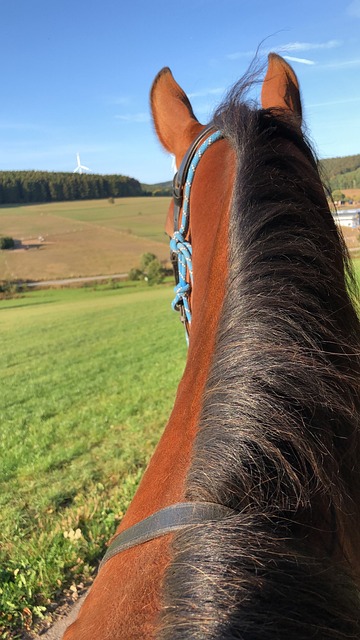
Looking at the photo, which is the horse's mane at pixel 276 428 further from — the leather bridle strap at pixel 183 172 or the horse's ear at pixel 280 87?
the horse's ear at pixel 280 87

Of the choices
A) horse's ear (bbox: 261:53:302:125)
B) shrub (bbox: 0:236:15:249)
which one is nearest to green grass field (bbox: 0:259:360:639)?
horse's ear (bbox: 261:53:302:125)

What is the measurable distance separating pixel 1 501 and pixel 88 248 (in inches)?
2101

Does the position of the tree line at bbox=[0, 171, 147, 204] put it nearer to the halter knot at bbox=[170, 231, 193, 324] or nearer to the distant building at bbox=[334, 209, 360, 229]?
the distant building at bbox=[334, 209, 360, 229]

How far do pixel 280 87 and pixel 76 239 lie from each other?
59593mm

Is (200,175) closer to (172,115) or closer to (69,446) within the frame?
(172,115)

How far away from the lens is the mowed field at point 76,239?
52.1 metres

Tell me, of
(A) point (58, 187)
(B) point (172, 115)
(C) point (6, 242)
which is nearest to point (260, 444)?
(B) point (172, 115)

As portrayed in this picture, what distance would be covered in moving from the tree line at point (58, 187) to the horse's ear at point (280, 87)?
7875cm

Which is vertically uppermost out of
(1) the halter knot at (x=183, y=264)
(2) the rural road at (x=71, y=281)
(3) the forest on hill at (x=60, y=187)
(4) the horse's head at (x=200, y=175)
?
(3) the forest on hill at (x=60, y=187)

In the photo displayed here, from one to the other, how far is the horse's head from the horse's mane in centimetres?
13

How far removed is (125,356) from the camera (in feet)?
49.7

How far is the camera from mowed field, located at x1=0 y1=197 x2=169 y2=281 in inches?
2050

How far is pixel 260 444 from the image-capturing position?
2.91 ft

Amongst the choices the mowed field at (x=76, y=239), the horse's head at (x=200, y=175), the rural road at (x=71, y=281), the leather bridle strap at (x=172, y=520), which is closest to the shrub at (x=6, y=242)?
the mowed field at (x=76, y=239)
